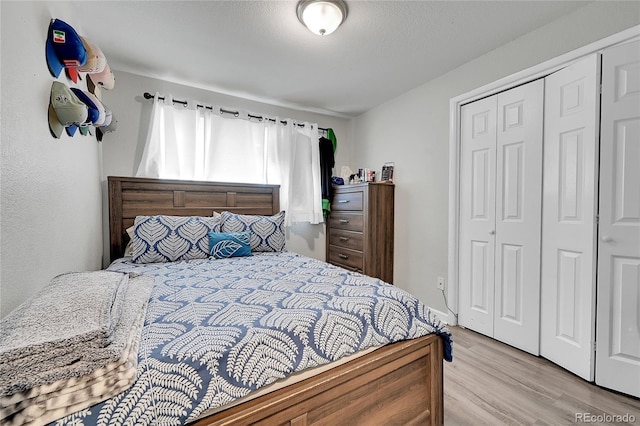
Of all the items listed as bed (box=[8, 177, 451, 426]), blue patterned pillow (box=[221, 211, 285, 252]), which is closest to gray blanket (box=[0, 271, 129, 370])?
bed (box=[8, 177, 451, 426])

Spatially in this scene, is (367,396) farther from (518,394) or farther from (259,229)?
(259,229)

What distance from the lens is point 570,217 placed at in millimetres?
1812

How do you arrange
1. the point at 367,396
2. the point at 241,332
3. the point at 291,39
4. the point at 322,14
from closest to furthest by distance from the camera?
the point at 241,332 → the point at 367,396 → the point at 322,14 → the point at 291,39

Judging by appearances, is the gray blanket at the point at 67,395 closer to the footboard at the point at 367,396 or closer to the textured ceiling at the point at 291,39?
the footboard at the point at 367,396

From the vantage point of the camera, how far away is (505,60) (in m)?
2.16

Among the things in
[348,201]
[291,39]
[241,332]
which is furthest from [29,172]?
[348,201]

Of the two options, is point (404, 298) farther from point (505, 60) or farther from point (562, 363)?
point (505, 60)

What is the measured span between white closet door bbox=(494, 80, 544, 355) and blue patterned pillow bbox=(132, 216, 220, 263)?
245cm

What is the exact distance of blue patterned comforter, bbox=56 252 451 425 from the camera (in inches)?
28.1

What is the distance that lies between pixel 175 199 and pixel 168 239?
69cm

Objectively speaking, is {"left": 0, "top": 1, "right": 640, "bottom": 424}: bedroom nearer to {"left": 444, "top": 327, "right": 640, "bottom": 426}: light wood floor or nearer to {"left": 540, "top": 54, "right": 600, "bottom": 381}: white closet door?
{"left": 540, "top": 54, "right": 600, "bottom": 381}: white closet door

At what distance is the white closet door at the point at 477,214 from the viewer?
2287mm

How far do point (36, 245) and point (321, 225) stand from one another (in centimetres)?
282

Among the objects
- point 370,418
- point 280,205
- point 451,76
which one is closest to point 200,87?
point 280,205
